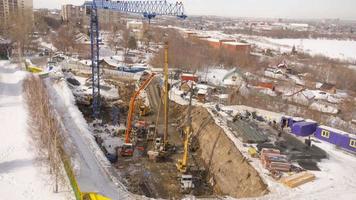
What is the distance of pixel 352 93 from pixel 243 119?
56.3 ft

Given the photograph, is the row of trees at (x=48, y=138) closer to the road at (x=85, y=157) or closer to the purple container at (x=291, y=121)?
the road at (x=85, y=157)

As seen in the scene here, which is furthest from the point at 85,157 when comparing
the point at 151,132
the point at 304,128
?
the point at 304,128

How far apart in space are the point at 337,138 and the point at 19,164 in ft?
41.8

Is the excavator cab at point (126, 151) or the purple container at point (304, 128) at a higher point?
the purple container at point (304, 128)

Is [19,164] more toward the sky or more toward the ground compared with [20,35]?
more toward the ground

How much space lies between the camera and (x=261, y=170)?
1208 centimetres

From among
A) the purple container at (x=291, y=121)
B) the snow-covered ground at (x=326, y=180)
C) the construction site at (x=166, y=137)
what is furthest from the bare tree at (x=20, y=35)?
the snow-covered ground at (x=326, y=180)

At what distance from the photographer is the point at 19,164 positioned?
39.7 feet

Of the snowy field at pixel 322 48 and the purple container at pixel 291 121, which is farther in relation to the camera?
the snowy field at pixel 322 48

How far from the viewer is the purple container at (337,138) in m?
14.1

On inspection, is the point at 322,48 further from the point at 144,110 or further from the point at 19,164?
the point at 19,164

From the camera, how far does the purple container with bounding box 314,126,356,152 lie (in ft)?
46.3

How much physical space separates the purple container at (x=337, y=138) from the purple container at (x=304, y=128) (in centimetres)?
28

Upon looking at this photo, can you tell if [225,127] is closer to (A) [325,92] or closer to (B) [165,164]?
(B) [165,164]
